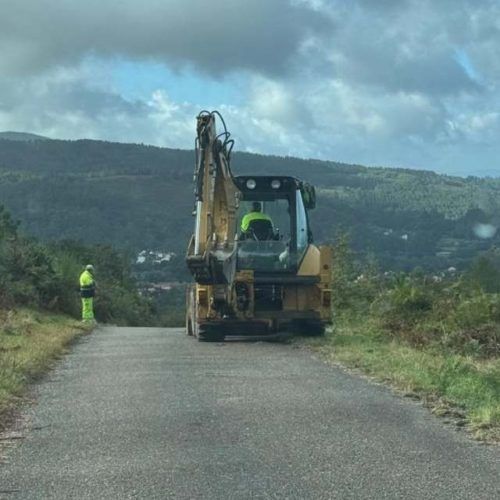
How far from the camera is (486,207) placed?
88750mm

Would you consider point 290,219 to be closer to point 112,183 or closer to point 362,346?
point 362,346

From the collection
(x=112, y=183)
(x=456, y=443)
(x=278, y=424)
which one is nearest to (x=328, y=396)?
(x=278, y=424)

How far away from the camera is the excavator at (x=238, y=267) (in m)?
18.3

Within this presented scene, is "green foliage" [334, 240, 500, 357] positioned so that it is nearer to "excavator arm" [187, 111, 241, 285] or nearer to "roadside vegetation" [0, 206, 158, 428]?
"excavator arm" [187, 111, 241, 285]

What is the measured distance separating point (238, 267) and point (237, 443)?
1049 cm

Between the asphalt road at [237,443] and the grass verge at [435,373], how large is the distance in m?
0.34

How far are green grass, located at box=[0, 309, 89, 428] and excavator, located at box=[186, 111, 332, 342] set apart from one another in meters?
2.92

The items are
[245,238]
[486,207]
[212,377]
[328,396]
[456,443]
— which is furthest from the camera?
[486,207]

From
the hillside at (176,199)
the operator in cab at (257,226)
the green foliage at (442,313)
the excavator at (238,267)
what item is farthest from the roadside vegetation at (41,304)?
the hillside at (176,199)

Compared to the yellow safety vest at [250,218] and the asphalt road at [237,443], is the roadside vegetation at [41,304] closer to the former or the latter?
the asphalt road at [237,443]

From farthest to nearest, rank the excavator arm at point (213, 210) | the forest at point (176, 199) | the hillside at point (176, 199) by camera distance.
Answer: the hillside at point (176, 199) < the forest at point (176, 199) < the excavator arm at point (213, 210)

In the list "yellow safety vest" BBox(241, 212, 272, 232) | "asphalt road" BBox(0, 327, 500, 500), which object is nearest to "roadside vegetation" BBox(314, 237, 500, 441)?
"asphalt road" BBox(0, 327, 500, 500)

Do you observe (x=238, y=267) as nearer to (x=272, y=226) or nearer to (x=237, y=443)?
(x=272, y=226)

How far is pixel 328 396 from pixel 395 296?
28.9 ft
